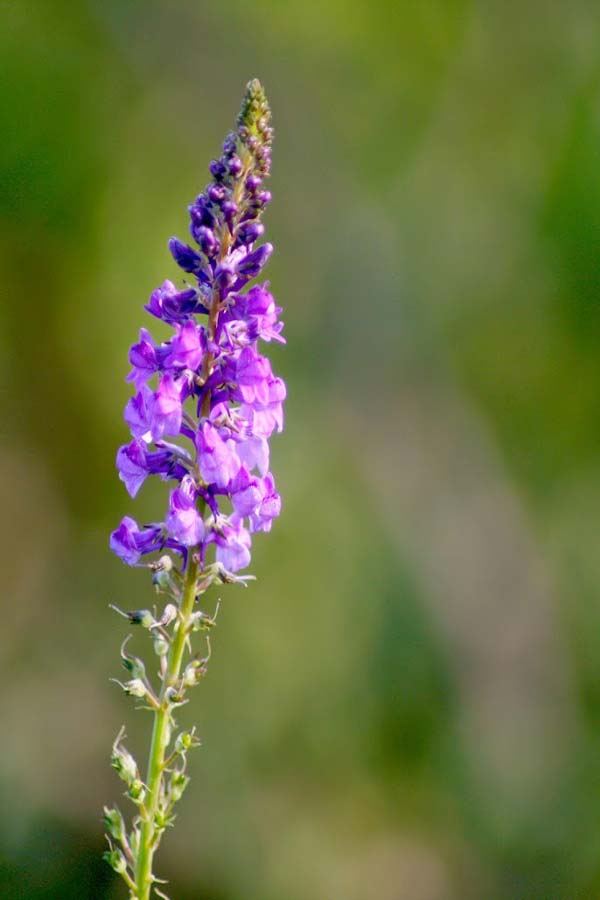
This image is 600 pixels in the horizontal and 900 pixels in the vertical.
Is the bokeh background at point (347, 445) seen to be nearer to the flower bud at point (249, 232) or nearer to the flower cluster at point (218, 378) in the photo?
the flower cluster at point (218, 378)

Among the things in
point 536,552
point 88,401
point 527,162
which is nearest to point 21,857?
point 88,401

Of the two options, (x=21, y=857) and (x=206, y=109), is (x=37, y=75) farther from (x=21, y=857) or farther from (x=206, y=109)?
(x=21, y=857)

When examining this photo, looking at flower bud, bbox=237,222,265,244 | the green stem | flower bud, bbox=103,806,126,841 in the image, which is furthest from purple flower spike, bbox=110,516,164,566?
flower bud, bbox=237,222,265,244

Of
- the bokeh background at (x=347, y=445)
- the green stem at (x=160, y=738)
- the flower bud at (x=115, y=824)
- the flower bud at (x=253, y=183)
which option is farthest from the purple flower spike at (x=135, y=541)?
the bokeh background at (x=347, y=445)

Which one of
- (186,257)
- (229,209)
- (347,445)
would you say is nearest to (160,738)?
(186,257)

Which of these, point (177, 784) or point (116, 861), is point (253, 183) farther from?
point (116, 861)

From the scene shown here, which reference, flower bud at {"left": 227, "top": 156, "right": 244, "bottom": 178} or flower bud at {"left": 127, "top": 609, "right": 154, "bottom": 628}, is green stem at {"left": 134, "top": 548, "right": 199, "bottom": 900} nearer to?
flower bud at {"left": 127, "top": 609, "right": 154, "bottom": 628}
